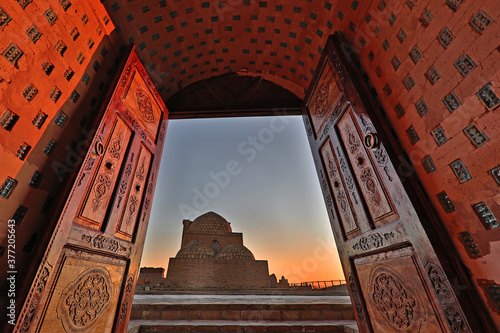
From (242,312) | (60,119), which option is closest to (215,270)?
(242,312)

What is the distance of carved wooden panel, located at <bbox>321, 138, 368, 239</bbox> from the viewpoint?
10.4 feet

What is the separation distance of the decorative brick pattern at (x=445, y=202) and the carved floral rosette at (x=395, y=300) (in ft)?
3.05

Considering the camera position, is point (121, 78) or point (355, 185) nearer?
point (355, 185)

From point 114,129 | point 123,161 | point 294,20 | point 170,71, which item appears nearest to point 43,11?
point 114,129

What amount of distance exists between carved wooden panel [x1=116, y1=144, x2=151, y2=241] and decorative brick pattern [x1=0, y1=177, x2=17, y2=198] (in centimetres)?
135

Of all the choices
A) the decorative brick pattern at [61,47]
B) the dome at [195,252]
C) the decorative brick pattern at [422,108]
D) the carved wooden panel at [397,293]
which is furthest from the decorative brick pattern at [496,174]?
the dome at [195,252]

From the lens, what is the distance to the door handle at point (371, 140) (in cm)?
267

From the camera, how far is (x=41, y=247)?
81.1 inches

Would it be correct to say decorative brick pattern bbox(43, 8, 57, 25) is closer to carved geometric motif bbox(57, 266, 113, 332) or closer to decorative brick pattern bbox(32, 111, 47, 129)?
decorative brick pattern bbox(32, 111, 47, 129)

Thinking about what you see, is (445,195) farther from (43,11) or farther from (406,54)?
(43,11)

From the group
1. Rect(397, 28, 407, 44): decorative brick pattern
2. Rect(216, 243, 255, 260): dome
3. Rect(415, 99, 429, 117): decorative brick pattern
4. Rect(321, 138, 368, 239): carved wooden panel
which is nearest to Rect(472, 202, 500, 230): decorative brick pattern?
Rect(415, 99, 429, 117): decorative brick pattern

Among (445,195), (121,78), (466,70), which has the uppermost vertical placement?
(121,78)

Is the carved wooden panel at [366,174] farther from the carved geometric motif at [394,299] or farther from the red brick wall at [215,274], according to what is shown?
the red brick wall at [215,274]

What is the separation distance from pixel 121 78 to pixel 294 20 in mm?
3710
